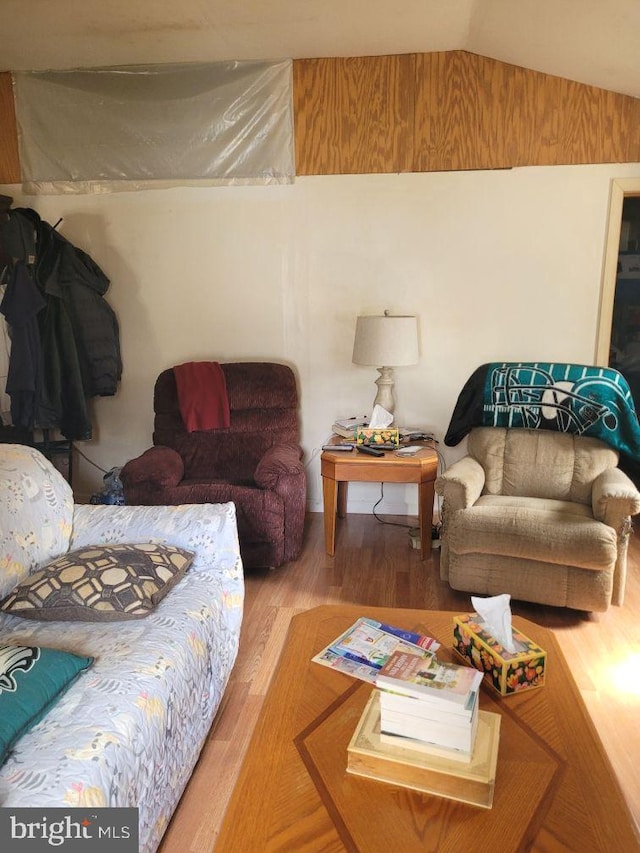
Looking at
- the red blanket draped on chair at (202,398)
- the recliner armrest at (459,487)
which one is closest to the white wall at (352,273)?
the red blanket draped on chair at (202,398)

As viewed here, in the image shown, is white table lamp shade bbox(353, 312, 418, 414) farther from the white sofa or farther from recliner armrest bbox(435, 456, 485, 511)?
the white sofa

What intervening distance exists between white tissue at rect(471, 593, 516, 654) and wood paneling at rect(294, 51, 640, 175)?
2.69 m

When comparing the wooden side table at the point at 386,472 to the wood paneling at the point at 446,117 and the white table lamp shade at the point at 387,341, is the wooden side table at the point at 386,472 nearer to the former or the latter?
the white table lamp shade at the point at 387,341

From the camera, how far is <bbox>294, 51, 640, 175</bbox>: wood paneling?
3230 mm

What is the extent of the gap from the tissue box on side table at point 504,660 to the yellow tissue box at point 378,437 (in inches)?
67.9

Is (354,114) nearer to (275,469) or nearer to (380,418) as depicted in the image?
(380,418)

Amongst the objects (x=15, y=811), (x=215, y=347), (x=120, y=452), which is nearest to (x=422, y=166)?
(x=215, y=347)

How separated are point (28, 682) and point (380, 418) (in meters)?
2.28

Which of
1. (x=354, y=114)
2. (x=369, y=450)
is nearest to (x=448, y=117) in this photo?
(x=354, y=114)

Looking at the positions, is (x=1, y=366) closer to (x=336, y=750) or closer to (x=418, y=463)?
(x=418, y=463)

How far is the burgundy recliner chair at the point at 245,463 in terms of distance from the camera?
2.91 m

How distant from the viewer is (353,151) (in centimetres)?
342

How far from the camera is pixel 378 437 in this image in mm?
3184

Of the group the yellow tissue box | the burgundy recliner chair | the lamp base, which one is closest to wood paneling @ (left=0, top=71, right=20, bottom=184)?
the burgundy recliner chair
